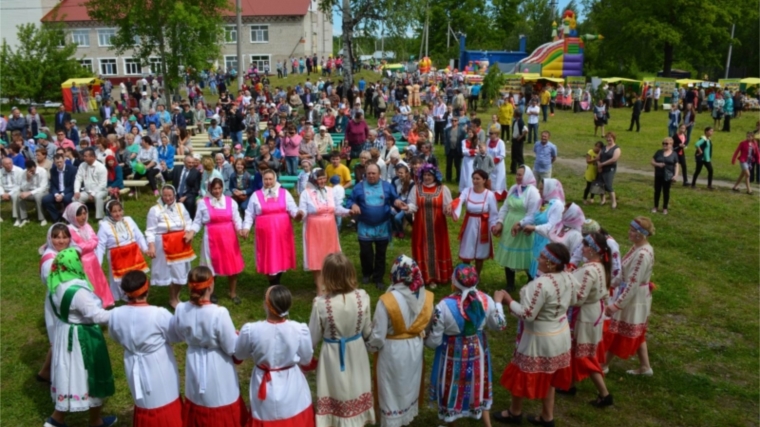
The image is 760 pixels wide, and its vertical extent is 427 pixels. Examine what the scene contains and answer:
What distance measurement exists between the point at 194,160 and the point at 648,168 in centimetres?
1339

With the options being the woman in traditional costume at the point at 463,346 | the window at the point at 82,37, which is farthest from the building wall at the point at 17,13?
the woman in traditional costume at the point at 463,346

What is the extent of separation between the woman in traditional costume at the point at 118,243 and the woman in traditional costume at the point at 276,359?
3.58m

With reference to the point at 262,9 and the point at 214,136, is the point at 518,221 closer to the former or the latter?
the point at 214,136

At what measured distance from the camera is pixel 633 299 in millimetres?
6043

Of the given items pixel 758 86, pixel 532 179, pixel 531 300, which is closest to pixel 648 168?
pixel 532 179

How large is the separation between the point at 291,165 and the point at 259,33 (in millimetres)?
39984

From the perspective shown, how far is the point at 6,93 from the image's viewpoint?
30.8 metres

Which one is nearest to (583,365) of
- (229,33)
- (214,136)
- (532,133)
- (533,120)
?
(214,136)

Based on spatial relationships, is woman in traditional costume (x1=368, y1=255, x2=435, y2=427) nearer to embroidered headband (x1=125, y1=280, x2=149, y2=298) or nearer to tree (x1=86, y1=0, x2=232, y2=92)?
embroidered headband (x1=125, y1=280, x2=149, y2=298)

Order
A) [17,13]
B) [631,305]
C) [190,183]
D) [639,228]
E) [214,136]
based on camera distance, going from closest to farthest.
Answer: [639,228]
[631,305]
[190,183]
[214,136]
[17,13]

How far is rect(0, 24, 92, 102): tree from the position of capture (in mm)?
30641

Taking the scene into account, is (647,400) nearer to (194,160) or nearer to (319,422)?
(319,422)

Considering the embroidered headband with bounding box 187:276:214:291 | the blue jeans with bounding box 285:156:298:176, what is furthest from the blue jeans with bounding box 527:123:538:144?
the embroidered headband with bounding box 187:276:214:291

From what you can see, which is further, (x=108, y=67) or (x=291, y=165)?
(x=108, y=67)
